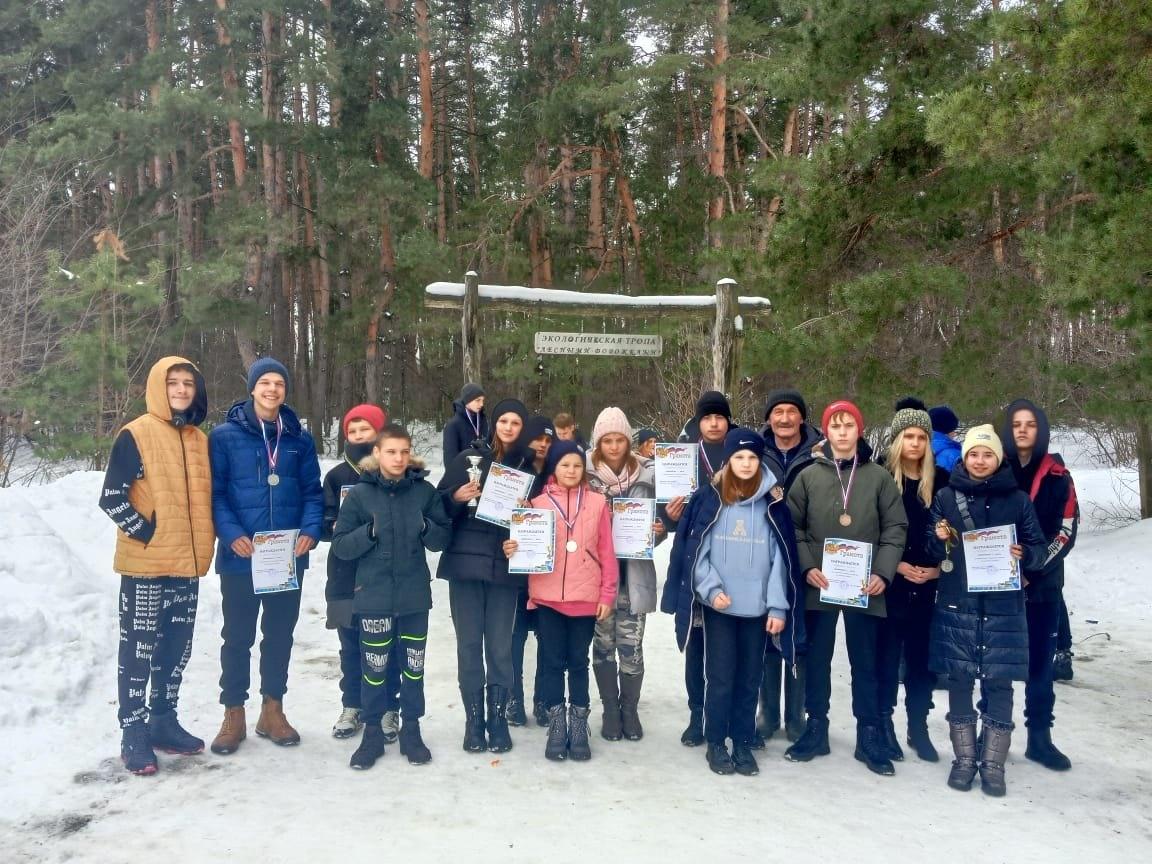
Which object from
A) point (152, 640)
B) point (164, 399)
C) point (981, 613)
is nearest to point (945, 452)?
point (981, 613)

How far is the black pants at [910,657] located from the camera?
4.52 m

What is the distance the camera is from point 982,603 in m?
4.20

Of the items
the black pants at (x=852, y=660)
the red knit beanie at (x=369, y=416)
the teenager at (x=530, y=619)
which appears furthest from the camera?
the red knit beanie at (x=369, y=416)

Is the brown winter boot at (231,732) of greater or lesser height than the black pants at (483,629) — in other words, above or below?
below

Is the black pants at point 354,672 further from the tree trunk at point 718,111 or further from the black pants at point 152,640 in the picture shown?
the tree trunk at point 718,111

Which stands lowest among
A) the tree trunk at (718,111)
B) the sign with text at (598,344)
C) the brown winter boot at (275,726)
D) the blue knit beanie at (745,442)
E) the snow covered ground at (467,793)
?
the snow covered ground at (467,793)

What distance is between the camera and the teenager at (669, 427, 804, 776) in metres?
4.32

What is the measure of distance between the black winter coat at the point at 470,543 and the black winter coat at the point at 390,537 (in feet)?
0.44

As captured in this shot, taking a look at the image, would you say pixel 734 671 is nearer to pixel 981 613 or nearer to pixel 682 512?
pixel 682 512

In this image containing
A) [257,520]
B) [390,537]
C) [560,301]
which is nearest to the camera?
[390,537]

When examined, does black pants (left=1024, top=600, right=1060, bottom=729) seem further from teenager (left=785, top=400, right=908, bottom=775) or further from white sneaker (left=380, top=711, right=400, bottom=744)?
white sneaker (left=380, top=711, right=400, bottom=744)

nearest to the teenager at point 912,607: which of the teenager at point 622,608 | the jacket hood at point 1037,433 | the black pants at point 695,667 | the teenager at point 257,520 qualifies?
the jacket hood at point 1037,433

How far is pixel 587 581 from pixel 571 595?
11 centimetres

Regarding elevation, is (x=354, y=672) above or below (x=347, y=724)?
above
